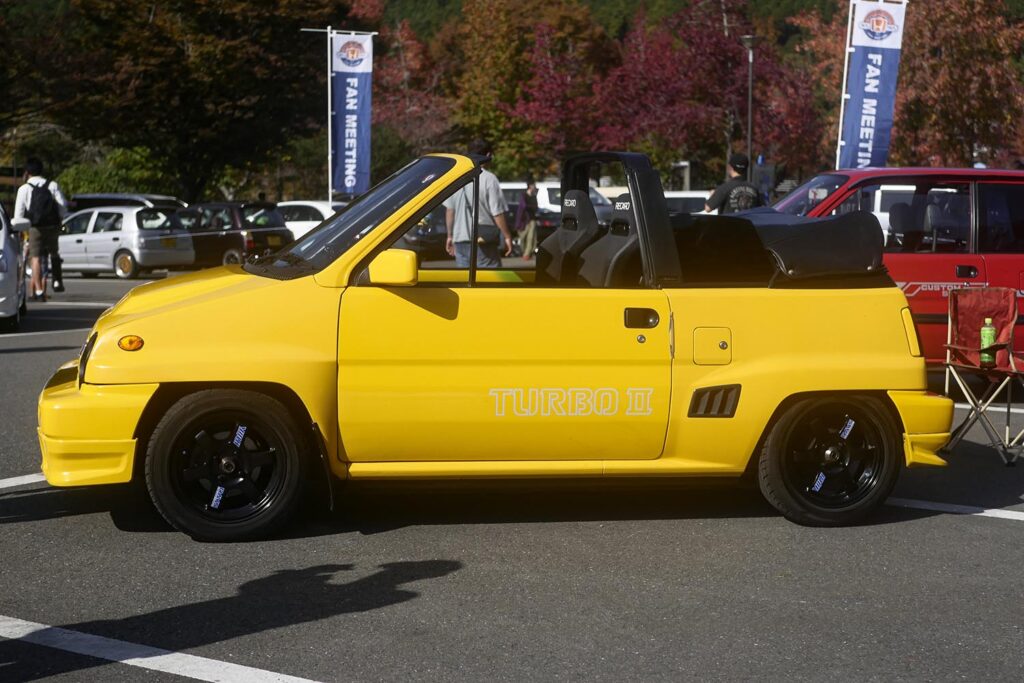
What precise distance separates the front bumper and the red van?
593 centimetres

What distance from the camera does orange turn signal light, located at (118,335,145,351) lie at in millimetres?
6137

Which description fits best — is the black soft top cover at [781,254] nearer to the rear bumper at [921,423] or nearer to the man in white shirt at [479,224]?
the rear bumper at [921,423]

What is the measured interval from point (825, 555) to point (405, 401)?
1871 mm

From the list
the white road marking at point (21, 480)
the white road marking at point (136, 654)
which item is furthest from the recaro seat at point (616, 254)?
the white road marking at point (21, 480)

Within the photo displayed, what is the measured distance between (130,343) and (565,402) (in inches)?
71.7

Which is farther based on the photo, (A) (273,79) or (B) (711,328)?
(A) (273,79)

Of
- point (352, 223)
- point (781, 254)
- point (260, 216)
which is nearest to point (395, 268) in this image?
point (352, 223)

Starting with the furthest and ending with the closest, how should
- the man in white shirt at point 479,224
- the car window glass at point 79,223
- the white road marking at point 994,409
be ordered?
1. the car window glass at point 79,223
2. the white road marking at point 994,409
3. the man in white shirt at point 479,224

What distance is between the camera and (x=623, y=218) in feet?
22.5

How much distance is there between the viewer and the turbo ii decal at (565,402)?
20.8ft

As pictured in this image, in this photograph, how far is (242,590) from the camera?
556cm

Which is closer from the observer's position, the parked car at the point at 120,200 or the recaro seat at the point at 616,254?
the recaro seat at the point at 616,254

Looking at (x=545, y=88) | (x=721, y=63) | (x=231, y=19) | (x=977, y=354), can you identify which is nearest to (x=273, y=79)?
(x=231, y=19)

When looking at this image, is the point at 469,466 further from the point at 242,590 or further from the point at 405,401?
the point at 242,590
